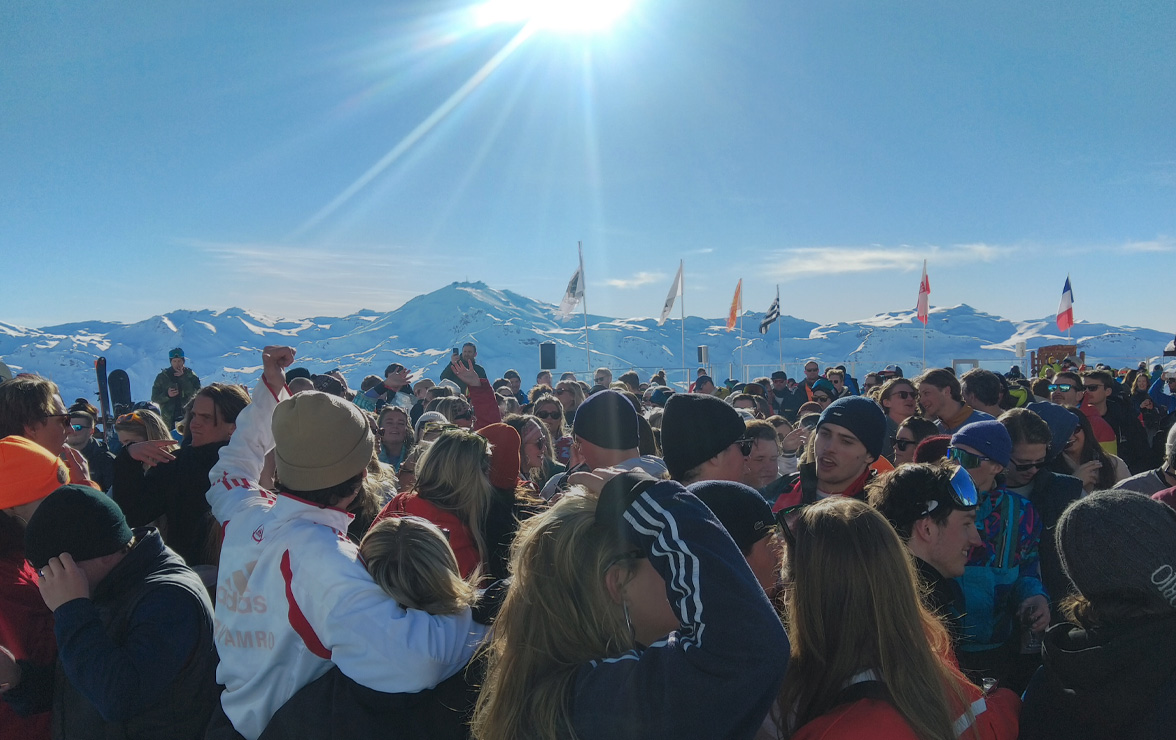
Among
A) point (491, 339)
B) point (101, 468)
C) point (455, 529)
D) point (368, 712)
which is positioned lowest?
point (491, 339)

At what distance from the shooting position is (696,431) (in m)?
2.99

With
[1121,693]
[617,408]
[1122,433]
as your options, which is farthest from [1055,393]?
[1121,693]

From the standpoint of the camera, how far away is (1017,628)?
2.79 meters

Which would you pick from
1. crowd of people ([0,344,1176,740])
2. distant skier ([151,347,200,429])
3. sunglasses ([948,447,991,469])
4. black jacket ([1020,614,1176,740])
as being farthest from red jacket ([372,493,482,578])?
distant skier ([151,347,200,429])

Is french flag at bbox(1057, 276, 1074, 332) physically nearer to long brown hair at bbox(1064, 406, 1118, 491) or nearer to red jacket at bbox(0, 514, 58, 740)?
long brown hair at bbox(1064, 406, 1118, 491)

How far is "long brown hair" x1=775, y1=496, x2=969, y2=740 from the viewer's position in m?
1.55

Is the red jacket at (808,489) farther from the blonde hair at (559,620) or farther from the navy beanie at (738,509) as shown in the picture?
the blonde hair at (559,620)

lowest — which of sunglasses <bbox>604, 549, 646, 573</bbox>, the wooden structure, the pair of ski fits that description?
the wooden structure

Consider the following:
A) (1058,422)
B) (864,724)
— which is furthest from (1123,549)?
(1058,422)

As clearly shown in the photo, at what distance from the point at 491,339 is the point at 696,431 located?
382 ft

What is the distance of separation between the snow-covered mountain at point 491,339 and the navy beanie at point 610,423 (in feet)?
228

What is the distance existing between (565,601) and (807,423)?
565cm

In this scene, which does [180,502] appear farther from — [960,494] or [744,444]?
[960,494]

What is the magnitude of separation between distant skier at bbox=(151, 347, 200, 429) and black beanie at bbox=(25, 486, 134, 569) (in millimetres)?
6855
